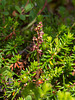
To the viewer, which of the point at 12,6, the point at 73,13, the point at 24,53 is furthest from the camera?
the point at 73,13

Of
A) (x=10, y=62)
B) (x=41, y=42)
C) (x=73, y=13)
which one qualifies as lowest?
(x=10, y=62)

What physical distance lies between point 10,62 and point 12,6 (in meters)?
1.04

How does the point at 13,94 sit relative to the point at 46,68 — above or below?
below

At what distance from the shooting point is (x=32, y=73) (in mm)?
1389

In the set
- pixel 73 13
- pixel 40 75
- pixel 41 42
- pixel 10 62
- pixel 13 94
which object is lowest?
pixel 13 94

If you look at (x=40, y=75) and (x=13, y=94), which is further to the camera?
(x=40, y=75)

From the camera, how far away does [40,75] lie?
4.58 feet

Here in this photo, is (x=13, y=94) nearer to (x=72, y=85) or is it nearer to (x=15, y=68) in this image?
(x=15, y=68)

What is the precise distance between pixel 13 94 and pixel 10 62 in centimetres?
30

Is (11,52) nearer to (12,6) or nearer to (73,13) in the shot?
(12,6)

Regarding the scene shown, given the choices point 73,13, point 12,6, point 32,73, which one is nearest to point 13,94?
point 32,73

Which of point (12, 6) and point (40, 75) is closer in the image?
point (40, 75)

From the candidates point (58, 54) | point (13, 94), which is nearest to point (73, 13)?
point (58, 54)

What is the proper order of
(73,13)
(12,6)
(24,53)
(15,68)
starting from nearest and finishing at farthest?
(15,68)
(24,53)
(12,6)
(73,13)
